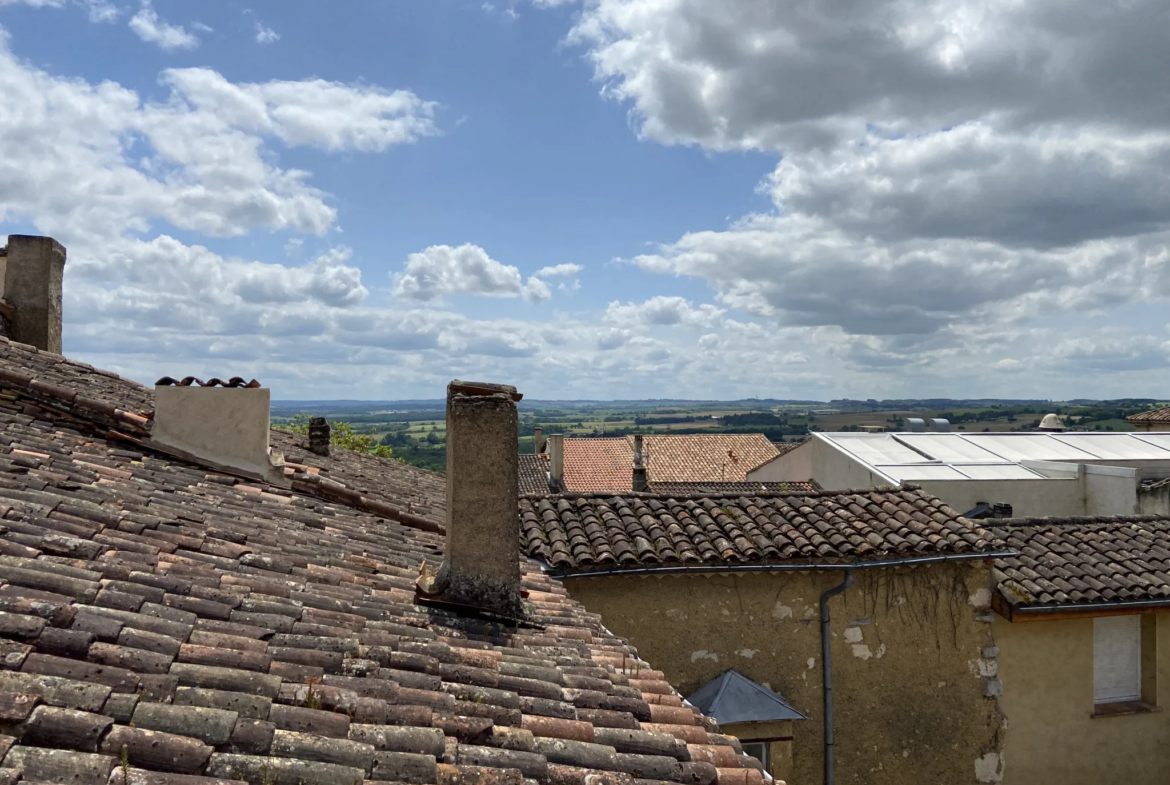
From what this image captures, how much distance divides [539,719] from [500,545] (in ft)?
5.97

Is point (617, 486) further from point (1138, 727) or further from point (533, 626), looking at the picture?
point (533, 626)

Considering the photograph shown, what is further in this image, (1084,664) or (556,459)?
(556,459)

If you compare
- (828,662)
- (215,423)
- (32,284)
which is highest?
(32,284)

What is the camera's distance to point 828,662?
870cm

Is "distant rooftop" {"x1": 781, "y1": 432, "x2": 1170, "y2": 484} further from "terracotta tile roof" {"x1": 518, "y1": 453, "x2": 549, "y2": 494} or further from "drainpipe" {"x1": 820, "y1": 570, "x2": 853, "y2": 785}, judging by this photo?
"terracotta tile roof" {"x1": 518, "y1": 453, "x2": 549, "y2": 494}

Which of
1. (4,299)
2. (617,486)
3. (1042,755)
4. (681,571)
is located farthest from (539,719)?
(617,486)

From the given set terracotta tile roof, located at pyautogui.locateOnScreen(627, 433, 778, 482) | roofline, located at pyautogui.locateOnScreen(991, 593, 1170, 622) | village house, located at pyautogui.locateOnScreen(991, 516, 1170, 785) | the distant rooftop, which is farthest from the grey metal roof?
terracotta tile roof, located at pyautogui.locateOnScreen(627, 433, 778, 482)

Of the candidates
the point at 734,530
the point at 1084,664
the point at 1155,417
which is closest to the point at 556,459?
the point at 1155,417

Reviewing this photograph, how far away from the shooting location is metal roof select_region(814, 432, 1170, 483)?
46.5ft

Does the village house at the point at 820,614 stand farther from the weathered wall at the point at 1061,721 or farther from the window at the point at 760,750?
the weathered wall at the point at 1061,721

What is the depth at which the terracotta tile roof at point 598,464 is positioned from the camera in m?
42.7

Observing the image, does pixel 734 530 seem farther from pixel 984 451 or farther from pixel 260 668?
pixel 984 451

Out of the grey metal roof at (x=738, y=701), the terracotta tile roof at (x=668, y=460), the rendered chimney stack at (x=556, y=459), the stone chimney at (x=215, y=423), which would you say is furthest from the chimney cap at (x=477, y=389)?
the terracotta tile roof at (x=668, y=460)

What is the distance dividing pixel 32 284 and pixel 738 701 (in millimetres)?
11146
